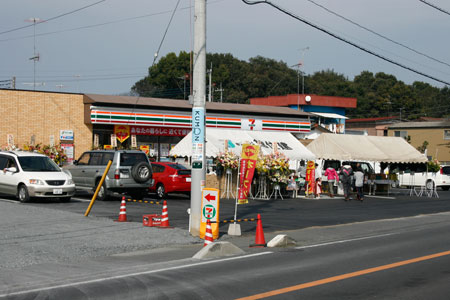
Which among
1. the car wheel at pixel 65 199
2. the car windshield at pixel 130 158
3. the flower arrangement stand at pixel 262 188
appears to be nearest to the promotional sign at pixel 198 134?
the car wheel at pixel 65 199

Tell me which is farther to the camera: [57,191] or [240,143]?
[240,143]

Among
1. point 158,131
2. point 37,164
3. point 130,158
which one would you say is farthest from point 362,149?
point 37,164

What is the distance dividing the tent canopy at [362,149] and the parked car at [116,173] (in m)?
12.3

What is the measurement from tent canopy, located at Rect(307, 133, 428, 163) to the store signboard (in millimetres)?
15277

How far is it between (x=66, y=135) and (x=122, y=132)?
375 cm

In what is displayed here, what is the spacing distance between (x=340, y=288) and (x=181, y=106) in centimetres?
3396

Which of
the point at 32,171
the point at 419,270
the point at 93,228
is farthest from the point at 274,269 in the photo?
the point at 32,171

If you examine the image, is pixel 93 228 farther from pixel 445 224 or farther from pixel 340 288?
pixel 445 224

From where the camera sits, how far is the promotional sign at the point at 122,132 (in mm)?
39281

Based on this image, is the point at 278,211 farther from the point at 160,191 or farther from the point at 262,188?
the point at 262,188

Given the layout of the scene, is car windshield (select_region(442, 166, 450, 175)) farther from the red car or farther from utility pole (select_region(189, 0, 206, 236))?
utility pole (select_region(189, 0, 206, 236))

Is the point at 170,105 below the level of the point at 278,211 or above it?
above

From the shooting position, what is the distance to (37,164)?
901 inches

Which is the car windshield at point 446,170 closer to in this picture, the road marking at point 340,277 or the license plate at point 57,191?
the license plate at point 57,191
